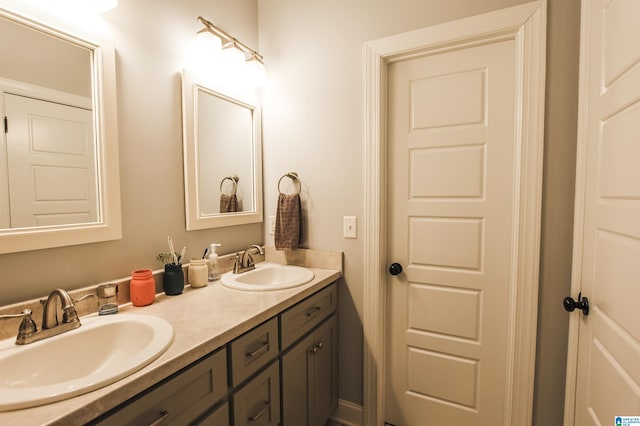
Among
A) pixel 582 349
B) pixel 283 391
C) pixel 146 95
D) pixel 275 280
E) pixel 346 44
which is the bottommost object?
pixel 283 391

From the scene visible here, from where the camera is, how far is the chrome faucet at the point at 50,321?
0.94m

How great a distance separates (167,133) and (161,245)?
52cm

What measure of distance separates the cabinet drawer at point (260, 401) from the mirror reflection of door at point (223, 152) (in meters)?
0.86

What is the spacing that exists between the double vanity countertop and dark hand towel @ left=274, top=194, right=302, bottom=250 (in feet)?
0.71

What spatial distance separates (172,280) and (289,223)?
0.72m

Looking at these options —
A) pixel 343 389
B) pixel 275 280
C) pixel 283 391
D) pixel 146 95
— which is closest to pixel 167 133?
pixel 146 95

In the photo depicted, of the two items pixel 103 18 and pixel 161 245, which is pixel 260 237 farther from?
pixel 103 18

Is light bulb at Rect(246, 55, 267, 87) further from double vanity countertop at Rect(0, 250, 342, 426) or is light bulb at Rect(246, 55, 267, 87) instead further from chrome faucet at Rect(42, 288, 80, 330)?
chrome faucet at Rect(42, 288, 80, 330)

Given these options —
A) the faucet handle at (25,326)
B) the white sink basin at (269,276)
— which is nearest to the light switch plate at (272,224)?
the white sink basin at (269,276)

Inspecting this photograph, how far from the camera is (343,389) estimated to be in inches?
74.2

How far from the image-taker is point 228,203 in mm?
1849

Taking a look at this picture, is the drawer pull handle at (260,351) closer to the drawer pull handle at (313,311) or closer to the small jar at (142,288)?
the drawer pull handle at (313,311)

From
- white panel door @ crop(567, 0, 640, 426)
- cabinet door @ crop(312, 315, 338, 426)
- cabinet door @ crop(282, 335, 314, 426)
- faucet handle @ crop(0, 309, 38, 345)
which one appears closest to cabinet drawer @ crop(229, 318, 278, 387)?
cabinet door @ crop(282, 335, 314, 426)

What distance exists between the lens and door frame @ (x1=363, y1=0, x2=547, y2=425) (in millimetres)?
1393
